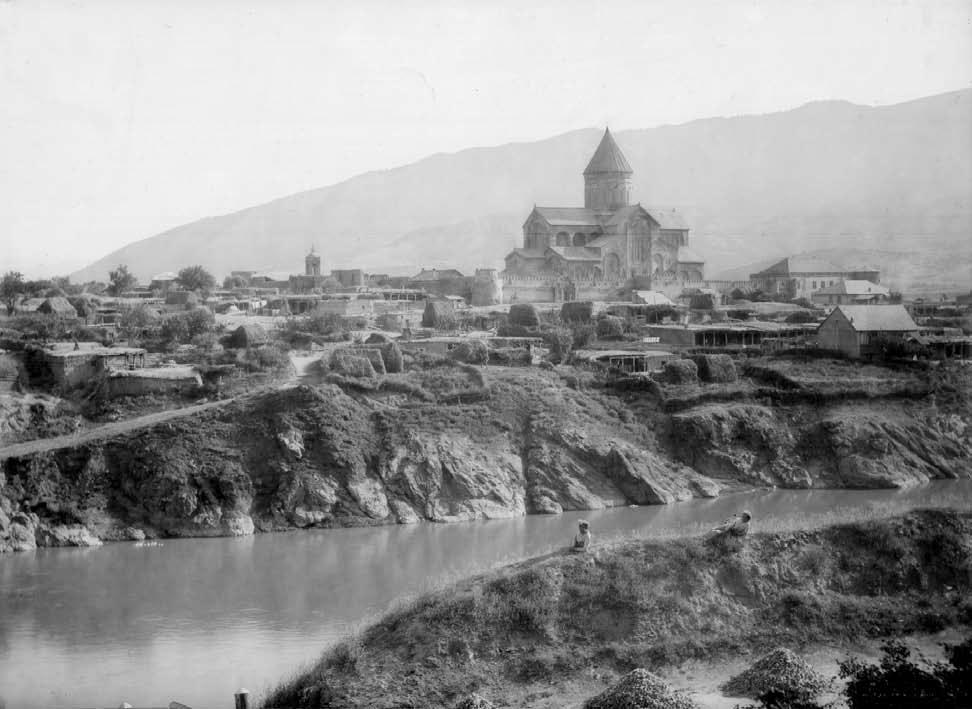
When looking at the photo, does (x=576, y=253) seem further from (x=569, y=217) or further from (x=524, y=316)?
(x=524, y=316)

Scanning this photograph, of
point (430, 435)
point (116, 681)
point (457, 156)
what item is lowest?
point (116, 681)

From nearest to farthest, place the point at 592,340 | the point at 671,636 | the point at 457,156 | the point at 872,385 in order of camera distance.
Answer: the point at 671,636 < the point at 872,385 < the point at 592,340 < the point at 457,156

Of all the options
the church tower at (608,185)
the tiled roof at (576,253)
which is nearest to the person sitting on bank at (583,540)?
the tiled roof at (576,253)

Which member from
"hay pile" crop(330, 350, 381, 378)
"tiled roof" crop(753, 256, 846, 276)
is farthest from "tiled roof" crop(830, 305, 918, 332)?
"tiled roof" crop(753, 256, 846, 276)

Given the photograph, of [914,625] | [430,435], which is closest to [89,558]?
[430,435]

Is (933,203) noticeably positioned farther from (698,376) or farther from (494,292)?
(698,376)

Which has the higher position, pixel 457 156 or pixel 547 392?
pixel 457 156

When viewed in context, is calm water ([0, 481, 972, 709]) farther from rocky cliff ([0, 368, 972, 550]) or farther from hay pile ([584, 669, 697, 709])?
hay pile ([584, 669, 697, 709])
